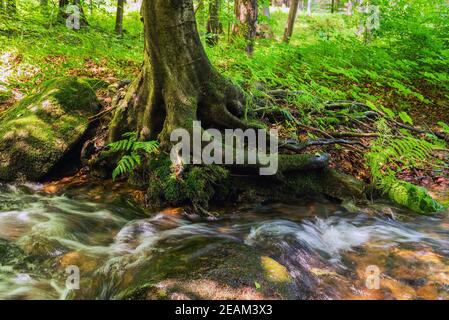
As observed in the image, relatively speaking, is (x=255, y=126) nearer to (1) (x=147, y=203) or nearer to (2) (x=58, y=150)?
(1) (x=147, y=203)

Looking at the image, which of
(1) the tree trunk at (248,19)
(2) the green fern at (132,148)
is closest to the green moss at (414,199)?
(2) the green fern at (132,148)

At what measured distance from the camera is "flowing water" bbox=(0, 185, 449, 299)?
3018 millimetres

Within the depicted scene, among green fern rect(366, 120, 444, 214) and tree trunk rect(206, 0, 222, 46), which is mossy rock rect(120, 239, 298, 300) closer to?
green fern rect(366, 120, 444, 214)

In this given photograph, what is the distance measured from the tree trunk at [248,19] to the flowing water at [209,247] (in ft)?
16.3

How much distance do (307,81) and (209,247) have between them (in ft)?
18.0

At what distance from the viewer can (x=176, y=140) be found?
15.2 ft

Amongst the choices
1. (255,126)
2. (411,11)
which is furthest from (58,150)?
(411,11)

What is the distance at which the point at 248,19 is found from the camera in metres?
8.48

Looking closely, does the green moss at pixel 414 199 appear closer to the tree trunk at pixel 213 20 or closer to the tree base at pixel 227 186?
the tree base at pixel 227 186

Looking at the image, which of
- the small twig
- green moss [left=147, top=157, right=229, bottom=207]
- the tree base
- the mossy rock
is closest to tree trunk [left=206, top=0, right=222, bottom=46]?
the small twig

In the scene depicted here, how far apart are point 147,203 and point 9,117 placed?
307 centimetres

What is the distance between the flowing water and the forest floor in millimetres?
1424

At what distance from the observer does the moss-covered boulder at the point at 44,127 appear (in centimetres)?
532

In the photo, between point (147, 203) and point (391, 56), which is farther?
point (391, 56)
